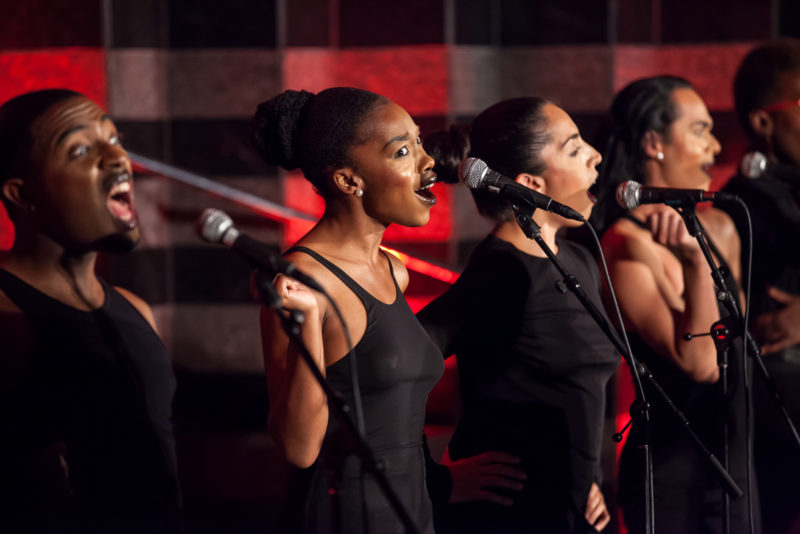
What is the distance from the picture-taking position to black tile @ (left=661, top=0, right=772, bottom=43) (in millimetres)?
4547

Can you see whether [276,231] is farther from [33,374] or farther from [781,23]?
[781,23]

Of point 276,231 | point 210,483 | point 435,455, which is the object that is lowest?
point 210,483

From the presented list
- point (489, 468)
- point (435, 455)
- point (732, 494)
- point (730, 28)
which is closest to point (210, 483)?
point (435, 455)

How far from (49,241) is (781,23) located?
3823 millimetres

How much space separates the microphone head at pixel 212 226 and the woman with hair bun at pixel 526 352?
3.01ft

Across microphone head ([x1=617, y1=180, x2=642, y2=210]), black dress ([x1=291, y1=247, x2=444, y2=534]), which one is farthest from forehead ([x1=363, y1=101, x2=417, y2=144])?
microphone head ([x1=617, y1=180, x2=642, y2=210])

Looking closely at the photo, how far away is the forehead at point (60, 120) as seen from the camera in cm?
199

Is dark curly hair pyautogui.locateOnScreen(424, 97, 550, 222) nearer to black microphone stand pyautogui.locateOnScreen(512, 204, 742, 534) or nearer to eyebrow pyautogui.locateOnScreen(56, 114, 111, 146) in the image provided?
black microphone stand pyautogui.locateOnScreen(512, 204, 742, 534)

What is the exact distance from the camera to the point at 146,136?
4324mm

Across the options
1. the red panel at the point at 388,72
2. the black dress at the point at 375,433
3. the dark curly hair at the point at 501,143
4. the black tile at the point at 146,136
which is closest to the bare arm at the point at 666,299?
the dark curly hair at the point at 501,143

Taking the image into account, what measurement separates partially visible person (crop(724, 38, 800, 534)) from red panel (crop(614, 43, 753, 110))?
1.41 metres

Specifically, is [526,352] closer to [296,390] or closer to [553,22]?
[296,390]

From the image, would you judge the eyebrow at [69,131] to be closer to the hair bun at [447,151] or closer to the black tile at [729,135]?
the hair bun at [447,151]

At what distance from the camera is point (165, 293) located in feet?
14.6
